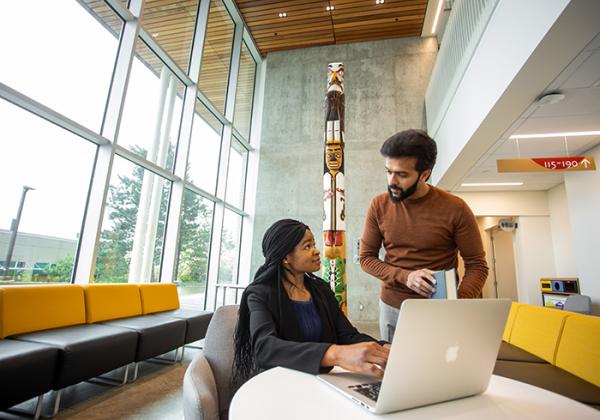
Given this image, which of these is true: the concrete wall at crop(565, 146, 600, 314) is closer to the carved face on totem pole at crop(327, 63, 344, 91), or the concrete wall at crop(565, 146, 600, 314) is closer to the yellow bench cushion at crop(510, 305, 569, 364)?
the yellow bench cushion at crop(510, 305, 569, 364)

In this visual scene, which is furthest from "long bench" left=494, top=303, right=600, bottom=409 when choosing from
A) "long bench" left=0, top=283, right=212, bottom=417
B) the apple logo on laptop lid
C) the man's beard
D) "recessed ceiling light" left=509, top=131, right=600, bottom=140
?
"recessed ceiling light" left=509, top=131, right=600, bottom=140

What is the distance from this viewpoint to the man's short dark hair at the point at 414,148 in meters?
1.26

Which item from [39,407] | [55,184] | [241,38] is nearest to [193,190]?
[55,184]

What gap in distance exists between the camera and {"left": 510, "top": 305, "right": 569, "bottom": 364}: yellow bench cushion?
88.0 inches

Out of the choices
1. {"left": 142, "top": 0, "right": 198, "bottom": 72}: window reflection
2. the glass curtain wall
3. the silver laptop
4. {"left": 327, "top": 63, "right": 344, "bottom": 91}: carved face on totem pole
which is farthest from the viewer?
{"left": 142, "top": 0, "right": 198, "bottom": 72}: window reflection

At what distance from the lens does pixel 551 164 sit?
13.0 feet

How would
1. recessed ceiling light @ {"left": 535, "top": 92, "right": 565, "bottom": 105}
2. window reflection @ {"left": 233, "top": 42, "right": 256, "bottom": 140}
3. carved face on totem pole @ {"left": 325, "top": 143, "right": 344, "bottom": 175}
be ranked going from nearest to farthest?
recessed ceiling light @ {"left": 535, "top": 92, "right": 565, "bottom": 105}, carved face on totem pole @ {"left": 325, "top": 143, "right": 344, "bottom": 175}, window reflection @ {"left": 233, "top": 42, "right": 256, "bottom": 140}

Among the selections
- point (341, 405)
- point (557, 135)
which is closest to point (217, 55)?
point (557, 135)

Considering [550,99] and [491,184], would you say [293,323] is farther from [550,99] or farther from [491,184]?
[491,184]

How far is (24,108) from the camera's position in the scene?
2.86 meters

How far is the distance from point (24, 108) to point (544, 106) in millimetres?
5374

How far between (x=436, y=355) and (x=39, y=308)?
2955 millimetres

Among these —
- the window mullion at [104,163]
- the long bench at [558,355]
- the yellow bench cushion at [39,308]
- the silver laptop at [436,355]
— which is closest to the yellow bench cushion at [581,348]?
the long bench at [558,355]

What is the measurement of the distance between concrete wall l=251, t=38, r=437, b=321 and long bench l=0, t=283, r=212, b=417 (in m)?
4.03
